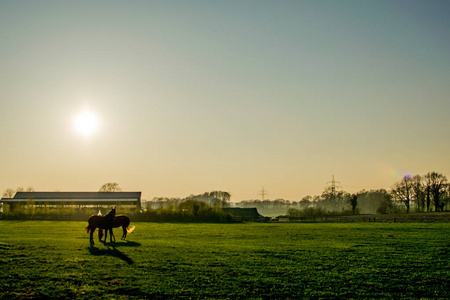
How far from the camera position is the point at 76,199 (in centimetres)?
11138

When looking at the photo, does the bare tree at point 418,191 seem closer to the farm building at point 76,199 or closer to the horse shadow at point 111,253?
the farm building at point 76,199

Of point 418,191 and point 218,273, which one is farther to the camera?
point 418,191

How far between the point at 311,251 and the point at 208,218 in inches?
2331

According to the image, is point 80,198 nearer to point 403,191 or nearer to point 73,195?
point 73,195

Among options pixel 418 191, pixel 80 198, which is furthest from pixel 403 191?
pixel 80 198

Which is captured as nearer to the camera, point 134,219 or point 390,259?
point 390,259

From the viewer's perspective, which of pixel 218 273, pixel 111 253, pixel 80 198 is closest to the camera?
pixel 218 273

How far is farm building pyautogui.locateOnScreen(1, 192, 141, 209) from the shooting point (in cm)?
10344

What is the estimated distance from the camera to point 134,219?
76688 mm

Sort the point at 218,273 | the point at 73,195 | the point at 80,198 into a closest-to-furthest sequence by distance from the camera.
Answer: the point at 218,273
the point at 80,198
the point at 73,195

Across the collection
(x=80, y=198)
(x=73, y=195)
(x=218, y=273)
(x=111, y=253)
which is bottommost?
(x=111, y=253)

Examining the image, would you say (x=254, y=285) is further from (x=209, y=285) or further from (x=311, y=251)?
(x=311, y=251)

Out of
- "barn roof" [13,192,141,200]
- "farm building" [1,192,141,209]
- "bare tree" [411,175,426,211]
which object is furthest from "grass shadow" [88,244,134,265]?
"bare tree" [411,175,426,211]

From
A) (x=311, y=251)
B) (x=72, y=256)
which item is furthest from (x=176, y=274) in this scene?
(x=311, y=251)
